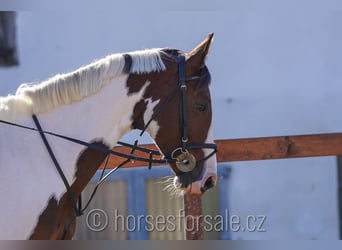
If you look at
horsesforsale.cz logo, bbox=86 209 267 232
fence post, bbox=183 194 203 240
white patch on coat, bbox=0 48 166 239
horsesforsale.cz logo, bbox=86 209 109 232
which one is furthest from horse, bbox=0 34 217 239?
horsesforsale.cz logo, bbox=86 209 109 232

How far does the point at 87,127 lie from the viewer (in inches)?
102

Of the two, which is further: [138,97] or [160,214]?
[160,214]

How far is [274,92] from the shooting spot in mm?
4660

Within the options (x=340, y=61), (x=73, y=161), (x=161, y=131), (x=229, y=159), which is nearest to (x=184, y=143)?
(x=161, y=131)

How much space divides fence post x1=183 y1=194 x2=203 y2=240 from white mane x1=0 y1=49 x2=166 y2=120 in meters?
1.23

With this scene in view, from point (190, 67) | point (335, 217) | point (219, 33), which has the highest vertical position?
point (219, 33)

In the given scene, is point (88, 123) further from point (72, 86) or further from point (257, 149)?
point (257, 149)

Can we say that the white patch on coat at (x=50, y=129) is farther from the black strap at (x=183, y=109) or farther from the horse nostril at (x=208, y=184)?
the horse nostril at (x=208, y=184)

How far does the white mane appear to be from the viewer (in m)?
2.53

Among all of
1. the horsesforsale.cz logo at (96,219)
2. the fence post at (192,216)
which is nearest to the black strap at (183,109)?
the fence post at (192,216)

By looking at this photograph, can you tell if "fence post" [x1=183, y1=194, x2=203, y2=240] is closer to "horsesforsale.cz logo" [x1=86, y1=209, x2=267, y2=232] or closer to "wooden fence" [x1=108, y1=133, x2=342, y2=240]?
"wooden fence" [x1=108, y1=133, x2=342, y2=240]

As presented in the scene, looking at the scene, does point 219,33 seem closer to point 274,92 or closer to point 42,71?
point 274,92

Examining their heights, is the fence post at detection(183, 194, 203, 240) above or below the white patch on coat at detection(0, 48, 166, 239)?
below

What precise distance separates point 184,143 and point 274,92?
Result: 2161 millimetres
